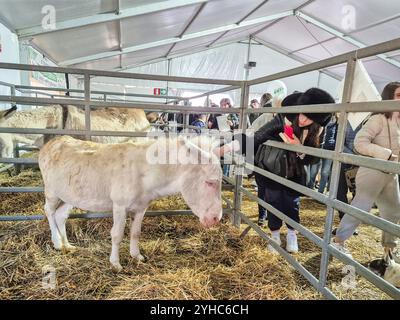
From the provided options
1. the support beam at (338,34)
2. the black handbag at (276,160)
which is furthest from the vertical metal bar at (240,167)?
the support beam at (338,34)

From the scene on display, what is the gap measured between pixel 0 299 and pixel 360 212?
247 centimetres

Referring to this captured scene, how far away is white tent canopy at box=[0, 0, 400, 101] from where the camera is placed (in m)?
6.29

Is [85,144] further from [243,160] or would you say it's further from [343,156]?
[343,156]

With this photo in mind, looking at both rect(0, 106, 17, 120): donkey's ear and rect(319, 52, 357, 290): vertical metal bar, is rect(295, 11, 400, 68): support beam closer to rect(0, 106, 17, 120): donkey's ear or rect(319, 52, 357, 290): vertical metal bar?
rect(0, 106, 17, 120): donkey's ear

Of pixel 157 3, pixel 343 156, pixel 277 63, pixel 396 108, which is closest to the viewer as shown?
pixel 396 108

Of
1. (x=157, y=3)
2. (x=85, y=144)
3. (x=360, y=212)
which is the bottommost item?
(x=360, y=212)

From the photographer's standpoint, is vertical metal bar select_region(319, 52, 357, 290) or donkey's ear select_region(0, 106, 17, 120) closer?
vertical metal bar select_region(319, 52, 357, 290)

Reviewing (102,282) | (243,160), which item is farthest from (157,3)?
(102,282)

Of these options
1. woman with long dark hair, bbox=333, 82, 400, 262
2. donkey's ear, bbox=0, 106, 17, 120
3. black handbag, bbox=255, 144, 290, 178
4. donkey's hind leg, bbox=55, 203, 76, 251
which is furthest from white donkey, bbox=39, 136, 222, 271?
donkey's ear, bbox=0, 106, 17, 120

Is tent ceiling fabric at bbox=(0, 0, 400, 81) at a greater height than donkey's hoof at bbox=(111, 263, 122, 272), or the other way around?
tent ceiling fabric at bbox=(0, 0, 400, 81)

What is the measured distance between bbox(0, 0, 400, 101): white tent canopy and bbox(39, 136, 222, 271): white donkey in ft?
13.4

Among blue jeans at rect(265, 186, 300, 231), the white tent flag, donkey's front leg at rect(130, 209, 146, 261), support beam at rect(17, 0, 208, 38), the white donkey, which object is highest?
support beam at rect(17, 0, 208, 38)

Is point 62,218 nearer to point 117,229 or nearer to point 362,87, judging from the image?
point 117,229

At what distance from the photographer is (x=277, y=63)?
17.4 metres
